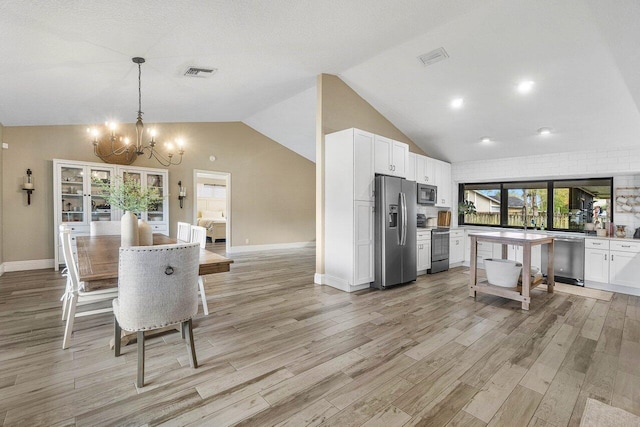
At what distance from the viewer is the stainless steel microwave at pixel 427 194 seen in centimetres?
554

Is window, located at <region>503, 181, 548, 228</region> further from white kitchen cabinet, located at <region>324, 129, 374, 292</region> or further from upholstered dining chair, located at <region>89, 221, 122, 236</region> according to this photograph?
upholstered dining chair, located at <region>89, 221, 122, 236</region>

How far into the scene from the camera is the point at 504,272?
3797 millimetres

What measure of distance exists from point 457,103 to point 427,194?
5.78 ft

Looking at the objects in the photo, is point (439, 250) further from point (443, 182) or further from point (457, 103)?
point (457, 103)

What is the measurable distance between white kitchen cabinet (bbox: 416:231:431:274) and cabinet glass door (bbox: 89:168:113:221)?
5787 millimetres

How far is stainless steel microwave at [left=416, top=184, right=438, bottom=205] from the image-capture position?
5539 millimetres

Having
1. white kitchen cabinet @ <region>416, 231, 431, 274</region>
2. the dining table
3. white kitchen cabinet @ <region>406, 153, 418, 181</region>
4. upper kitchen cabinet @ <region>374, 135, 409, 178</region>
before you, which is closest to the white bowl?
white kitchen cabinet @ <region>416, 231, 431, 274</region>

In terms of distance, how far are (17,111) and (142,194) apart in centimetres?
322

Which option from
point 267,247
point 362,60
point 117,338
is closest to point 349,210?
point 362,60

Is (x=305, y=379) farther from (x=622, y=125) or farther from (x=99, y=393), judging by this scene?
(x=622, y=125)

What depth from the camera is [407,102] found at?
15.9 ft

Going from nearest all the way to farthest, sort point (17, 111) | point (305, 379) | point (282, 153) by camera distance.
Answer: point (305, 379), point (17, 111), point (282, 153)

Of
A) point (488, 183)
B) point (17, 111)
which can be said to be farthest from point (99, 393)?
point (488, 183)

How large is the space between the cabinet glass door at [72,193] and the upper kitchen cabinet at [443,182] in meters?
6.70
